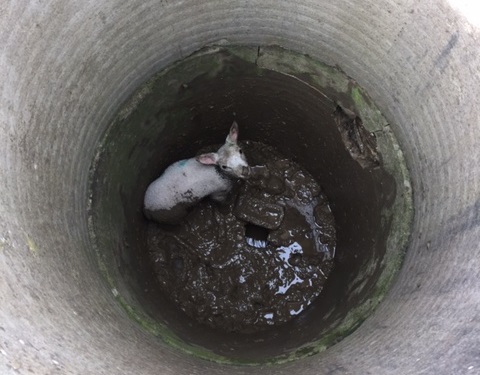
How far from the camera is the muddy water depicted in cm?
376

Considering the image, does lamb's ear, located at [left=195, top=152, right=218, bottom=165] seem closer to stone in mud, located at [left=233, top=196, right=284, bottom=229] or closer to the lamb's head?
the lamb's head

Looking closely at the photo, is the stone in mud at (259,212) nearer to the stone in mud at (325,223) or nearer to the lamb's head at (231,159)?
the stone in mud at (325,223)

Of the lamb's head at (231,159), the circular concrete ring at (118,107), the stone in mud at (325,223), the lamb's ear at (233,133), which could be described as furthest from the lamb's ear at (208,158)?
the stone in mud at (325,223)

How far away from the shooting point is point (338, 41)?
3.11 meters

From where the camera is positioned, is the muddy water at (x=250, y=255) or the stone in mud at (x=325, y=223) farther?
the stone in mud at (x=325, y=223)

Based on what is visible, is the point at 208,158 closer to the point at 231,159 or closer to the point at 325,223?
the point at 231,159

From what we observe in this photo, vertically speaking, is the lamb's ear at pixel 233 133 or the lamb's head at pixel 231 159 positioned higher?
the lamb's ear at pixel 233 133

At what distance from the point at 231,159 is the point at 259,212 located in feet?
2.46

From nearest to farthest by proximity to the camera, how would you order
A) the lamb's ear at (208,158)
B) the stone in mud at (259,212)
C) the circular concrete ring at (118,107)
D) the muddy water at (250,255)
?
1. the circular concrete ring at (118,107)
2. the lamb's ear at (208,158)
3. the muddy water at (250,255)
4. the stone in mud at (259,212)

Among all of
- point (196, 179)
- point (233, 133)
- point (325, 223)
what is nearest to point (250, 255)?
point (325, 223)

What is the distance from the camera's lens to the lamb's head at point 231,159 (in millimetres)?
3461

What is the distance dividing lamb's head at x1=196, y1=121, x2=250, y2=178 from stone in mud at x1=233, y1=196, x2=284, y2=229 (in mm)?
522

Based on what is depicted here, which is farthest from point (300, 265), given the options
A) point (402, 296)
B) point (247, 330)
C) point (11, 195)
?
point (11, 195)

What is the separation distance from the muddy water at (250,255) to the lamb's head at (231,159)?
0.50 meters
